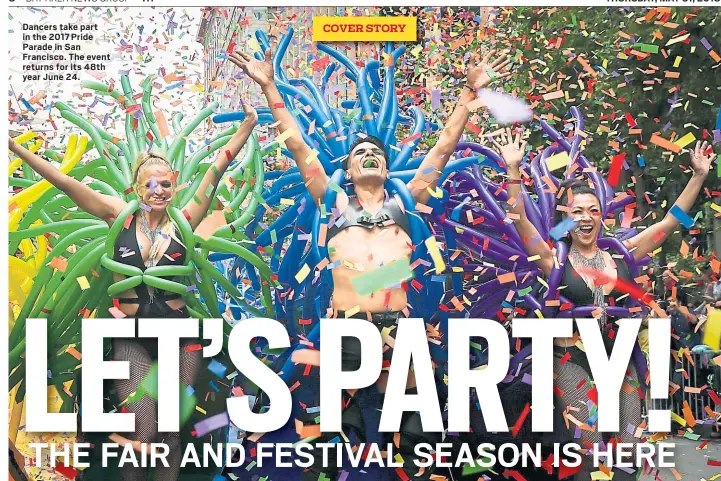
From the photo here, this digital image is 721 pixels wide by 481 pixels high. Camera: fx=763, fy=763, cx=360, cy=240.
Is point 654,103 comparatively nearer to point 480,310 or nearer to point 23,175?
point 480,310

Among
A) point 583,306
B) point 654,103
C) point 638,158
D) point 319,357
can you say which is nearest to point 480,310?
point 583,306

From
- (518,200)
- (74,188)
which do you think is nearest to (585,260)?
(518,200)

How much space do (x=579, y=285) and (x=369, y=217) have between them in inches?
38.7

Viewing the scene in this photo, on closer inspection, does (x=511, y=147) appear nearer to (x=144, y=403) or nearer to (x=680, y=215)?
(x=680, y=215)

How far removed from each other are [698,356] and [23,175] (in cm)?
309

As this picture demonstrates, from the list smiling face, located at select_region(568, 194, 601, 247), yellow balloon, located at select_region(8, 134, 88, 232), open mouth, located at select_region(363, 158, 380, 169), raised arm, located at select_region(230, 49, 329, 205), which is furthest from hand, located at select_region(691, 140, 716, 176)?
yellow balloon, located at select_region(8, 134, 88, 232)

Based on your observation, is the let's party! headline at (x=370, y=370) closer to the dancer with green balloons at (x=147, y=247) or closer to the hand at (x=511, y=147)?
the dancer with green balloons at (x=147, y=247)

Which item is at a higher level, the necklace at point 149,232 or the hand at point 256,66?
the hand at point 256,66

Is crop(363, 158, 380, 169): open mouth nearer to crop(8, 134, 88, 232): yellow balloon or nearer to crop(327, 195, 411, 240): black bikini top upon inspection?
crop(327, 195, 411, 240): black bikini top

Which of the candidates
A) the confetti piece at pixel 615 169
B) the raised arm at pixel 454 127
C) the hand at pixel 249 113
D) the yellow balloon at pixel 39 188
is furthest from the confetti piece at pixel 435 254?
the yellow balloon at pixel 39 188

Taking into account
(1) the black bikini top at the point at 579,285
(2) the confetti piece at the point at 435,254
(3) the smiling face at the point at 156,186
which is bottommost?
(1) the black bikini top at the point at 579,285

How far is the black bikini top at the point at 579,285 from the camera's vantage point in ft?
11.1

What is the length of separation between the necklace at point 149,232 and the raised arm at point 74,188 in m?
0.12

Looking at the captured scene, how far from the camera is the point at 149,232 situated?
340cm
